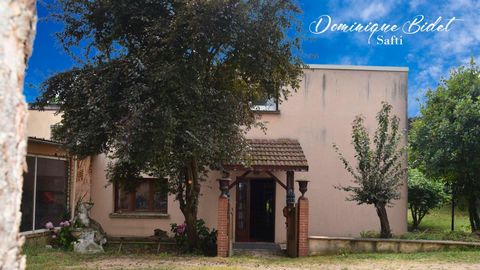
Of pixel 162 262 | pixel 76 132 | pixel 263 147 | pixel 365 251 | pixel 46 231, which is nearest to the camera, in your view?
pixel 76 132

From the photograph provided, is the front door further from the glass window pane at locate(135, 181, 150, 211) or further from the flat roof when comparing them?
the flat roof

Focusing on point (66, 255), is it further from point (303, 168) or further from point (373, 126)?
point (373, 126)

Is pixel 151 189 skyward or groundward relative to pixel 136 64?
groundward

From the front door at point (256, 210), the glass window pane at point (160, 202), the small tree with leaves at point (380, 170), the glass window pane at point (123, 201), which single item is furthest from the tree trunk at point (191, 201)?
the small tree with leaves at point (380, 170)

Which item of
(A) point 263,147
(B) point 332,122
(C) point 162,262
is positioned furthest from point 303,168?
(C) point 162,262

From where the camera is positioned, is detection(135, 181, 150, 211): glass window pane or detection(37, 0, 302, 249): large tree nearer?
detection(37, 0, 302, 249): large tree

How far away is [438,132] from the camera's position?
16.3 meters

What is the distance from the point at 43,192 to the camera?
14.6 metres

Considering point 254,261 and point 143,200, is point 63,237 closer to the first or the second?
point 143,200

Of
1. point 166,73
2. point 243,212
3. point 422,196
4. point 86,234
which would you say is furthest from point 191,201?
point 422,196

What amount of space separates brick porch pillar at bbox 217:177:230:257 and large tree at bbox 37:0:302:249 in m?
1.65

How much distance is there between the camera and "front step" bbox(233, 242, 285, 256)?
1398 centimetres

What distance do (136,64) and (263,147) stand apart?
21.9 feet

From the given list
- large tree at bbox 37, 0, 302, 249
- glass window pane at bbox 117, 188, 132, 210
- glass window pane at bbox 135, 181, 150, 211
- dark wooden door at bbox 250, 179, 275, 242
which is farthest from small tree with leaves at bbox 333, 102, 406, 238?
glass window pane at bbox 117, 188, 132, 210
